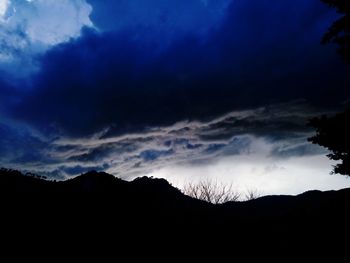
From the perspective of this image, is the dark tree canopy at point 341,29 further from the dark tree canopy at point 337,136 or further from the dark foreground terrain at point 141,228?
the dark foreground terrain at point 141,228

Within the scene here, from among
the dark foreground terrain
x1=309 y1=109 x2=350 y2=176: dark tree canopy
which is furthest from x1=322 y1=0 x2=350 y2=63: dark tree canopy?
the dark foreground terrain

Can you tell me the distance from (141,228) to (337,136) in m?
10.6

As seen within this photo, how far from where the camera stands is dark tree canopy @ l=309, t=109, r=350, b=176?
11.8 meters

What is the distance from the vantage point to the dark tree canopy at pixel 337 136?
38.7ft

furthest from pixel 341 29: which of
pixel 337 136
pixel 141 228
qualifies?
pixel 141 228

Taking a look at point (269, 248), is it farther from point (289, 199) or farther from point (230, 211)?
point (289, 199)

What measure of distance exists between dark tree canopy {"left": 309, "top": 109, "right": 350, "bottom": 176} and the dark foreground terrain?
390cm

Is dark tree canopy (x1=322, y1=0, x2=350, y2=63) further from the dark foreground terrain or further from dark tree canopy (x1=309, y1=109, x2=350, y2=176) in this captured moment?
the dark foreground terrain

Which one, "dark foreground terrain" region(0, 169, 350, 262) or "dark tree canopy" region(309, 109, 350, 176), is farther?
"dark foreground terrain" region(0, 169, 350, 262)

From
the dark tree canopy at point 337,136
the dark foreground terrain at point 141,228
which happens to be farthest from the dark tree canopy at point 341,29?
the dark foreground terrain at point 141,228

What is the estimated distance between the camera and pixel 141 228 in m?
16.0

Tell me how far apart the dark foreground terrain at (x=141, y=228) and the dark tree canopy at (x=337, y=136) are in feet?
12.8

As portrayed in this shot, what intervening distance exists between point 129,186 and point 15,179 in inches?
380

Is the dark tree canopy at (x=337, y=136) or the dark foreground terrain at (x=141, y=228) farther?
the dark foreground terrain at (x=141, y=228)
